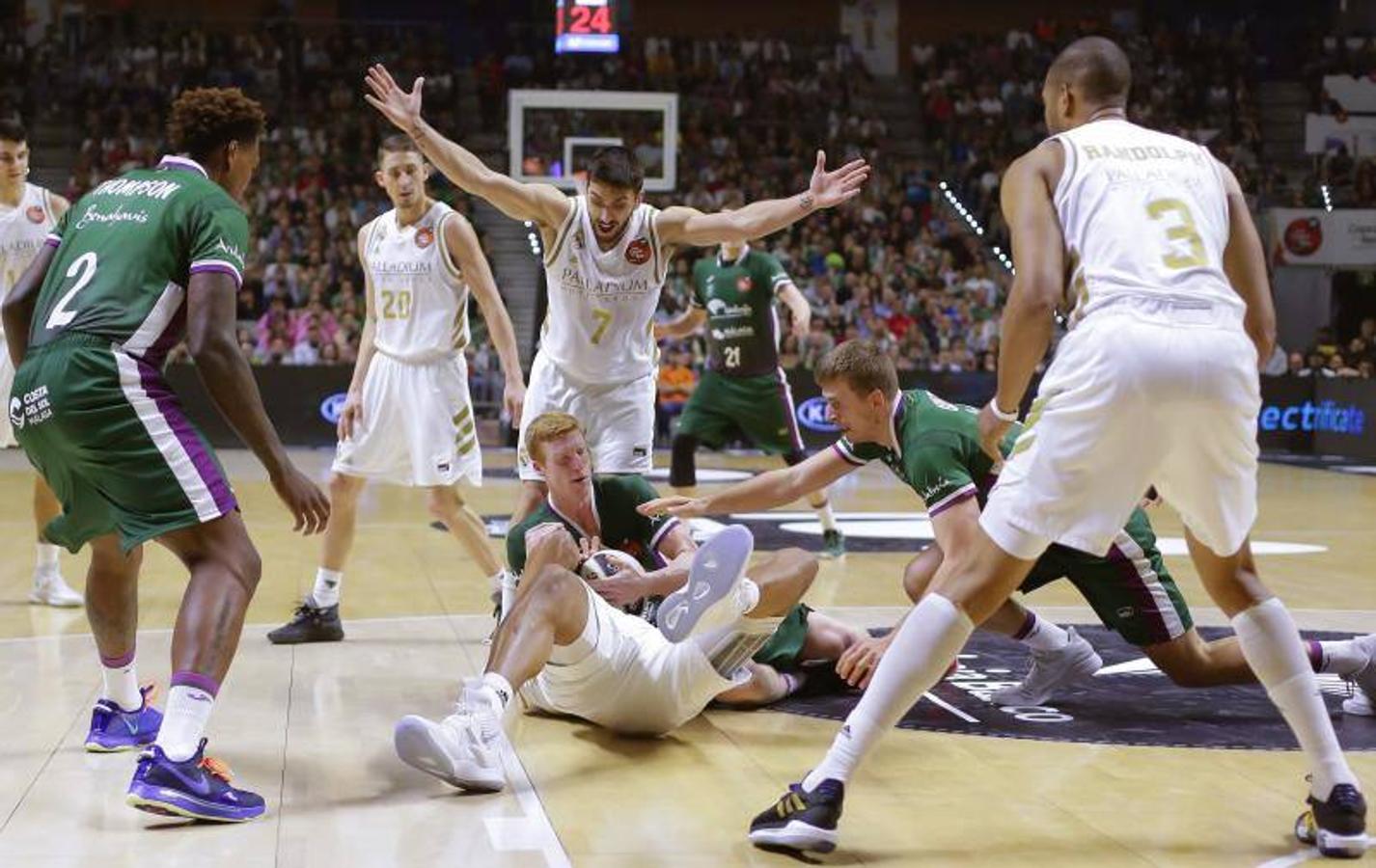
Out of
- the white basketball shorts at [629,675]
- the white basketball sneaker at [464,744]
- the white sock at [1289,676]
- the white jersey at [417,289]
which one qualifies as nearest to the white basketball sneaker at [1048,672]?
the white basketball shorts at [629,675]

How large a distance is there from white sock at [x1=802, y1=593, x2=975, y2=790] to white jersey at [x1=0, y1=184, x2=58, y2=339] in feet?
17.9

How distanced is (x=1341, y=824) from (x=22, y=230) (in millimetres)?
6367

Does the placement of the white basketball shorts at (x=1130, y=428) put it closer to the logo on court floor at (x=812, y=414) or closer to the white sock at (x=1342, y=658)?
the white sock at (x=1342, y=658)

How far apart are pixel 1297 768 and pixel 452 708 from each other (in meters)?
2.51

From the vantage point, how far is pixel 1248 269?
394 centimetres

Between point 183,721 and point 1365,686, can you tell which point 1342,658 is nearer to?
point 1365,686

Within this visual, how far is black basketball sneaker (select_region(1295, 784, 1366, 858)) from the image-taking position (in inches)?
145

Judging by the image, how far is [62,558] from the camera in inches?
352

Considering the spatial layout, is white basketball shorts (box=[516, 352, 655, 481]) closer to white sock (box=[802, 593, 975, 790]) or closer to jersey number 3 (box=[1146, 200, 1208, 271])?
white sock (box=[802, 593, 975, 790])

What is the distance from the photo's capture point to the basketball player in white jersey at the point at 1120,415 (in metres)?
3.60

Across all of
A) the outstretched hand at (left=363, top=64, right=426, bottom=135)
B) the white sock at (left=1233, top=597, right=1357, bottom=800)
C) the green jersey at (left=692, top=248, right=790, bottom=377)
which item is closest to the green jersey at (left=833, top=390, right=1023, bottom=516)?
the white sock at (left=1233, top=597, right=1357, bottom=800)

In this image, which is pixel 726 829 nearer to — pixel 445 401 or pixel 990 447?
pixel 990 447

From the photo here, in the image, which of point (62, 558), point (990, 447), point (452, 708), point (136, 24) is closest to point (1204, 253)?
point (990, 447)

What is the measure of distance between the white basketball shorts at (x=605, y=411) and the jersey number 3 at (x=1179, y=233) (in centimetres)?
277
